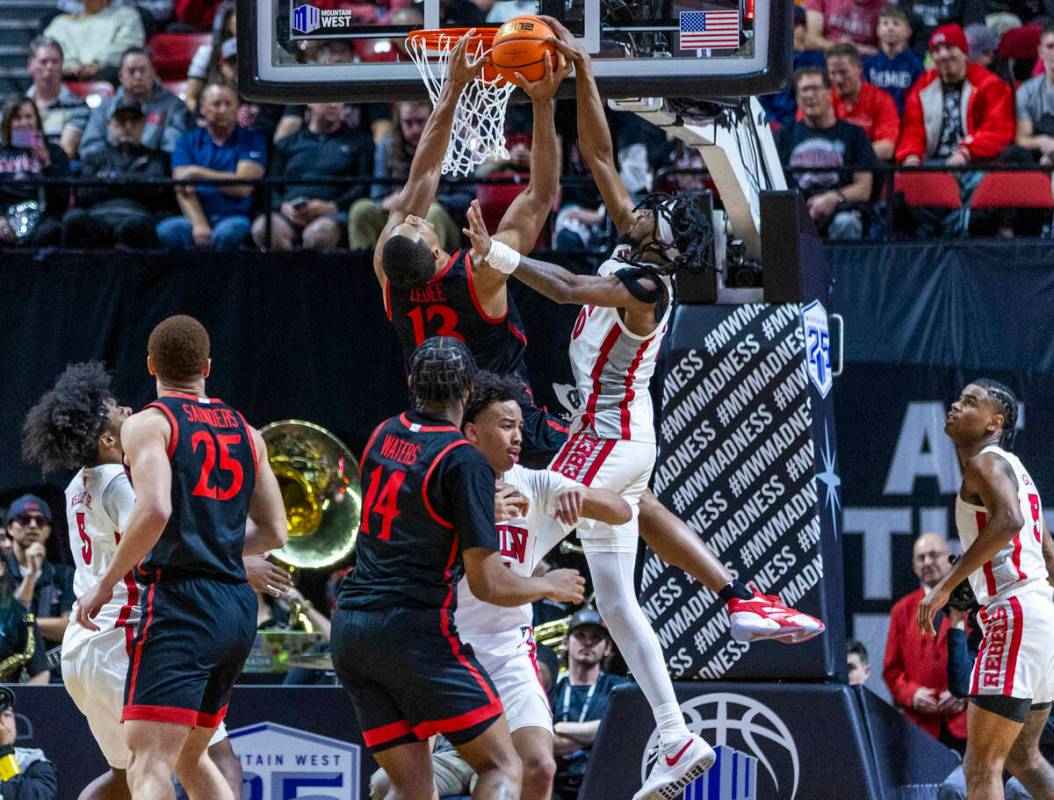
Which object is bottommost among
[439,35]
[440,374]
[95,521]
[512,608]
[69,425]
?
[512,608]

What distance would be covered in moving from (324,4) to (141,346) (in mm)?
4021

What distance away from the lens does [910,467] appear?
10.2 metres

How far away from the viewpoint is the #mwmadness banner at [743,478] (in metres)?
7.84

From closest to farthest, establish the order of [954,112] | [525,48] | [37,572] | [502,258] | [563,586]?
[563,586] < [502,258] < [525,48] < [37,572] < [954,112]

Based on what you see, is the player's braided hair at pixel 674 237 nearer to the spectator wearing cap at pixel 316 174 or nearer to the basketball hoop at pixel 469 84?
the basketball hoop at pixel 469 84

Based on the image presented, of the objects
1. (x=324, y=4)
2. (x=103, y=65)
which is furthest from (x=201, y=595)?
(x=103, y=65)

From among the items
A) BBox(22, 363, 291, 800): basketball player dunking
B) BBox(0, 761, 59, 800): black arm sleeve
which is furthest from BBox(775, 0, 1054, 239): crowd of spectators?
BBox(0, 761, 59, 800): black arm sleeve

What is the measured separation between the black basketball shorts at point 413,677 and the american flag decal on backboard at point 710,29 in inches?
106

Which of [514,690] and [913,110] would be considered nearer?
[514,690]

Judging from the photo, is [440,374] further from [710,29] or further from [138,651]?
[710,29]

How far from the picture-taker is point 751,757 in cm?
765

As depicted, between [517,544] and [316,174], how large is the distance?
5.42m

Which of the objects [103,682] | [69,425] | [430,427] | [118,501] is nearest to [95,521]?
[118,501]

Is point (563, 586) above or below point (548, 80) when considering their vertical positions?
below
